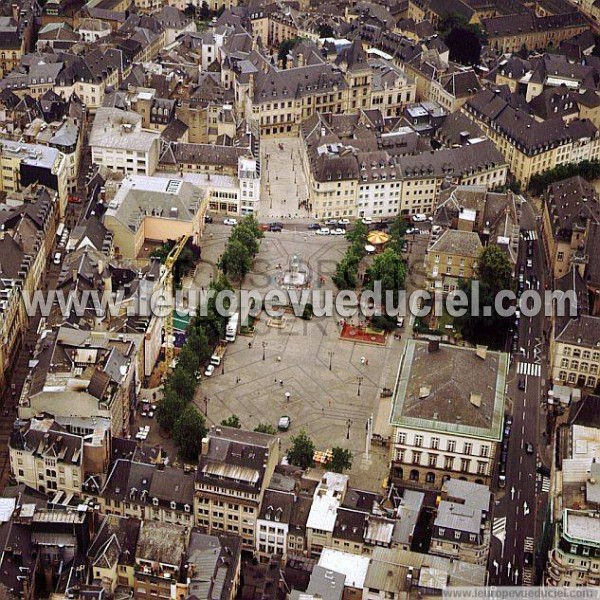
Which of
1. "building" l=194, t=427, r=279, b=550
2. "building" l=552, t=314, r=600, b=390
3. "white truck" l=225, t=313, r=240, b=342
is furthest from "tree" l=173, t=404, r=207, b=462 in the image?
"building" l=552, t=314, r=600, b=390

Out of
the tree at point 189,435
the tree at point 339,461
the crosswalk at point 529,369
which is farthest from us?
the crosswalk at point 529,369

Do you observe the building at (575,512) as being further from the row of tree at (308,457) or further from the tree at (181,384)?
the tree at (181,384)

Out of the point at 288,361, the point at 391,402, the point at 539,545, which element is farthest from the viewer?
the point at 288,361

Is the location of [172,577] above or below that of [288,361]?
below

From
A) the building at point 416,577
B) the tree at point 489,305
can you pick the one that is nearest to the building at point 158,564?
the building at point 416,577

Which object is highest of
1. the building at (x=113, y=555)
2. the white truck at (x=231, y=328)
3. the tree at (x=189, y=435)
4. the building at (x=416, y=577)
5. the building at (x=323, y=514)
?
the white truck at (x=231, y=328)

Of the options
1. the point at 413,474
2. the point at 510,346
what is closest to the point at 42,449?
the point at 413,474

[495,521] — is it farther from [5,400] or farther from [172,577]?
[5,400]
